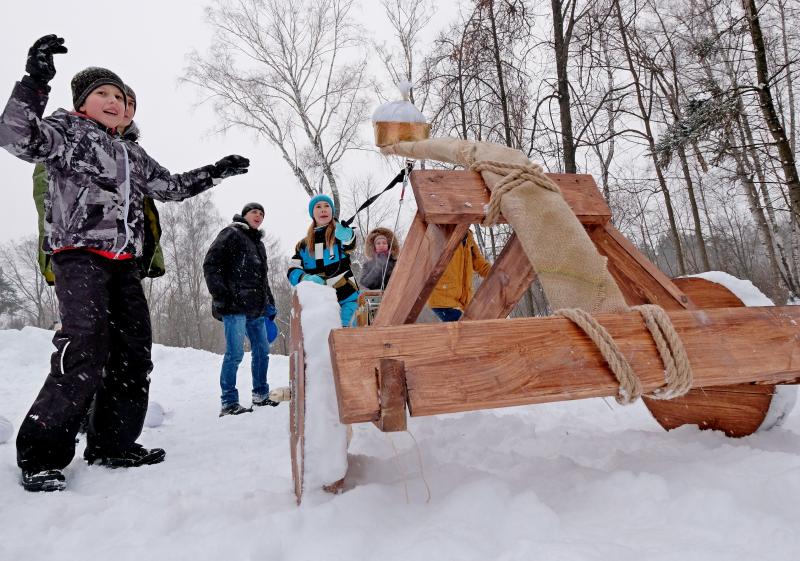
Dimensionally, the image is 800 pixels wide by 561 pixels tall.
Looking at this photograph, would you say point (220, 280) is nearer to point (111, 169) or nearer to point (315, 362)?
point (111, 169)

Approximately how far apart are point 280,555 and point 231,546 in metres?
0.12

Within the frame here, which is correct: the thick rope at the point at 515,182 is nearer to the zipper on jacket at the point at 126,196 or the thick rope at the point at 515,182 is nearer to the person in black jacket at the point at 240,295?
the zipper on jacket at the point at 126,196

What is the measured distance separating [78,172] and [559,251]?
77.6 inches

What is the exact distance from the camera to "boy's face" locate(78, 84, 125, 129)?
2191mm

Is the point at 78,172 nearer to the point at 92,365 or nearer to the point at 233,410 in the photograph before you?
the point at 92,365

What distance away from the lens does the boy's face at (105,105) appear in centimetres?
219

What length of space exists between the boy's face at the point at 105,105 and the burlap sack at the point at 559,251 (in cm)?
179

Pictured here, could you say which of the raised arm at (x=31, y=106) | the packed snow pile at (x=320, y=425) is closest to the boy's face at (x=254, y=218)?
the raised arm at (x=31, y=106)

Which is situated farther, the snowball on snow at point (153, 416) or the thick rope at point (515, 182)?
the snowball on snow at point (153, 416)

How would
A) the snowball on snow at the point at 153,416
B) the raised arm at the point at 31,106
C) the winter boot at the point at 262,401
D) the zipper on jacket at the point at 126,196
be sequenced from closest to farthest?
the raised arm at the point at 31,106 → the zipper on jacket at the point at 126,196 → the snowball on snow at the point at 153,416 → the winter boot at the point at 262,401

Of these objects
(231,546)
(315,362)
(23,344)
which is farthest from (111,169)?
(23,344)

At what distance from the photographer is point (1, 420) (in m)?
2.61

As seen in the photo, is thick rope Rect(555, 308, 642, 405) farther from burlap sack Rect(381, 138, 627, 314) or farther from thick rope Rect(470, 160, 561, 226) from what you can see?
thick rope Rect(470, 160, 561, 226)

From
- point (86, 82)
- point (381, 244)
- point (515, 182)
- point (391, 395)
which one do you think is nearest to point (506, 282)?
point (515, 182)
